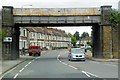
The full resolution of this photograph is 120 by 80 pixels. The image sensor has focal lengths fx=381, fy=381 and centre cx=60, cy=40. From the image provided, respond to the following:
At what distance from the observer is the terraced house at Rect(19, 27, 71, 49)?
4351 inches

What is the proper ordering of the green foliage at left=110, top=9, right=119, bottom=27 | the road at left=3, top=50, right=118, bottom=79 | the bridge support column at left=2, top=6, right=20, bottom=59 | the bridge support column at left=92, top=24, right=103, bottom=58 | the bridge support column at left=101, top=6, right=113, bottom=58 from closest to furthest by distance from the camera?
the road at left=3, top=50, right=118, bottom=79 < the green foliage at left=110, top=9, right=119, bottom=27 < the bridge support column at left=101, top=6, right=113, bottom=58 < the bridge support column at left=2, top=6, right=20, bottom=59 < the bridge support column at left=92, top=24, right=103, bottom=58

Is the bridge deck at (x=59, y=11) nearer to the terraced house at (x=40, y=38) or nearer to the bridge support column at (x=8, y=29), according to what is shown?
the bridge support column at (x=8, y=29)

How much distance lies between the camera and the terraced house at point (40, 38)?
111 m

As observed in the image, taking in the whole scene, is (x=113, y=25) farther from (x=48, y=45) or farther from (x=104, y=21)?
(x=48, y=45)

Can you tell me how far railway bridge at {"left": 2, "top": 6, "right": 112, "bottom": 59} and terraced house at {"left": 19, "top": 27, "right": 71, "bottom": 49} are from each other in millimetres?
47185

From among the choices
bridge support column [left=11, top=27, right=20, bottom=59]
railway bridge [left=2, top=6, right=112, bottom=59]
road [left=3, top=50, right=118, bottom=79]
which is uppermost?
railway bridge [left=2, top=6, right=112, bottom=59]

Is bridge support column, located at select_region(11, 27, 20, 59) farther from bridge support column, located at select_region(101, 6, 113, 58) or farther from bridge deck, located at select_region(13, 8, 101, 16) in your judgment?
bridge support column, located at select_region(101, 6, 113, 58)

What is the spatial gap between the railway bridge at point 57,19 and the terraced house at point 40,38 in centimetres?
4719

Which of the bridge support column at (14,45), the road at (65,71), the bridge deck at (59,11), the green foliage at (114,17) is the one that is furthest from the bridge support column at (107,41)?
the road at (65,71)

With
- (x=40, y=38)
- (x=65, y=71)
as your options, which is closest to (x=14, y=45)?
(x=65, y=71)

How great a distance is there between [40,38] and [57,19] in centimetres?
8278

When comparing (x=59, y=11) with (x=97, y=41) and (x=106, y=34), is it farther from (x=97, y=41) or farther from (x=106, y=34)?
(x=97, y=41)

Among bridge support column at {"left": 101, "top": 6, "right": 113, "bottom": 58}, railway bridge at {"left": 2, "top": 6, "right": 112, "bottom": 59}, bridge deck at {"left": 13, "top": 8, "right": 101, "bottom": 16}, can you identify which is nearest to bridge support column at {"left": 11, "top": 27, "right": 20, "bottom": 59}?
railway bridge at {"left": 2, "top": 6, "right": 112, "bottom": 59}

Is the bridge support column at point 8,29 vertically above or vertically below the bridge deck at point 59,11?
below
